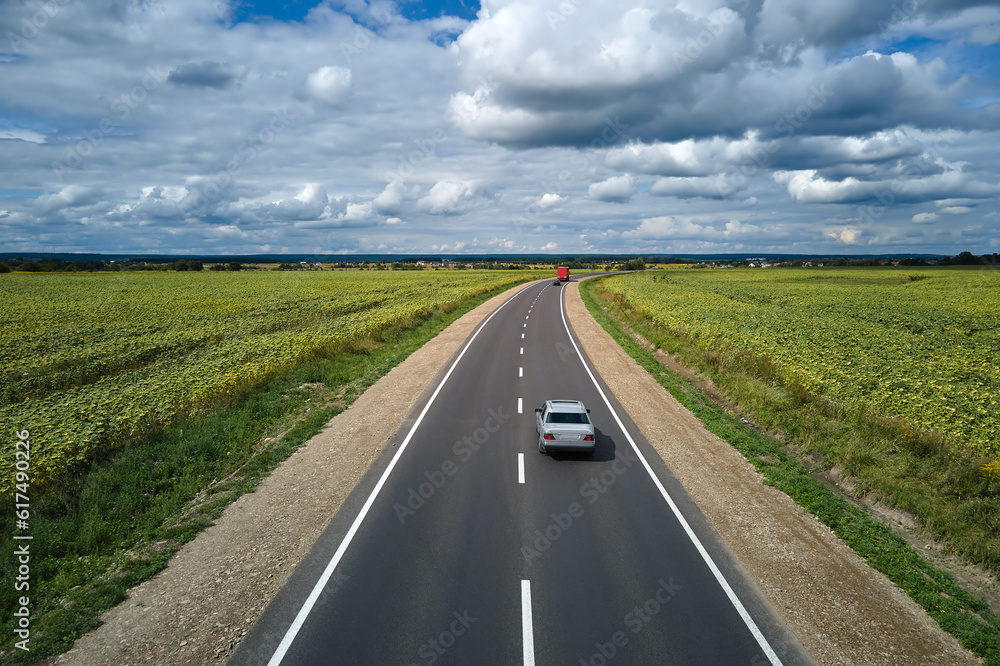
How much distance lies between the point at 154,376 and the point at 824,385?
1013 inches

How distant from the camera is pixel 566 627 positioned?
6.82m

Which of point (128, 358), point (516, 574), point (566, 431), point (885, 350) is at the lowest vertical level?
point (516, 574)

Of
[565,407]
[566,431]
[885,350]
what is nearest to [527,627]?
[566,431]

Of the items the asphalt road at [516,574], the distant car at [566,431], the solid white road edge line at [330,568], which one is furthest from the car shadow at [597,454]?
the solid white road edge line at [330,568]

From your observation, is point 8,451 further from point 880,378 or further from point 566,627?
point 880,378

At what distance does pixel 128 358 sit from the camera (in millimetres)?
22281

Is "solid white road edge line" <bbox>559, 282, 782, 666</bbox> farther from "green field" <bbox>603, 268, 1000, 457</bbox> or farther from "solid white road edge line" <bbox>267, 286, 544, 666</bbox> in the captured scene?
"green field" <bbox>603, 268, 1000, 457</bbox>

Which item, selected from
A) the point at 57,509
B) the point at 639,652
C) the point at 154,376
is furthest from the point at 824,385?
the point at 154,376

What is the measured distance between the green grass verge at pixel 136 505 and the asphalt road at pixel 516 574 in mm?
2793

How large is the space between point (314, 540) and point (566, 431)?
6.57 m

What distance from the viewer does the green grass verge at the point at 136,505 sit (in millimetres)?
7230

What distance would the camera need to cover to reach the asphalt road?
6.44 meters

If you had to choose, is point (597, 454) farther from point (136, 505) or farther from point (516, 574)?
point (136, 505)

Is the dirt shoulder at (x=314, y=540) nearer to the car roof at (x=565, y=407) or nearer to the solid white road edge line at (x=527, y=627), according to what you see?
the car roof at (x=565, y=407)
